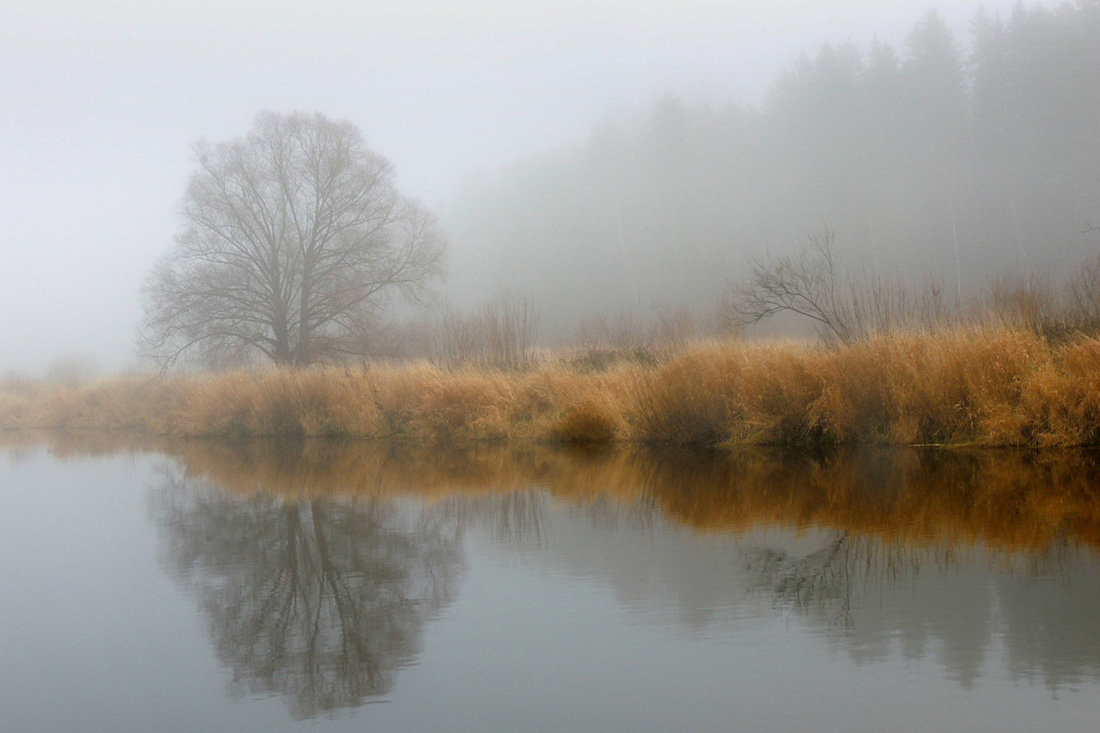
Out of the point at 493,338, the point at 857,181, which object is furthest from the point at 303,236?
the point at 857,181

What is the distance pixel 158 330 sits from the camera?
25422 millimetres

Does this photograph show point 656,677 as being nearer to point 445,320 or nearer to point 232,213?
point 445,320

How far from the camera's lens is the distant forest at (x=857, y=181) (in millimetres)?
49938

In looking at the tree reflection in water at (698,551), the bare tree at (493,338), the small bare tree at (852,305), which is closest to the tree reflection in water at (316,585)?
the tree reflection in water at (698,551)

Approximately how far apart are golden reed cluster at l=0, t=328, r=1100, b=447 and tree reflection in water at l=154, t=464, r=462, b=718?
19.8ft

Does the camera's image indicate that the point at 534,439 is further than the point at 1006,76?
No

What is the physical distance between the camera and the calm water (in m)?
3.38

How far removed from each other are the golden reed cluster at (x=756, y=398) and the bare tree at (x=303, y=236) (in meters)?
5.87

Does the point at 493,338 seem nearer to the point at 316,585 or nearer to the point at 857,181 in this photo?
the point at 316,585

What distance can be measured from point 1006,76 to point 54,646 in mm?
61293

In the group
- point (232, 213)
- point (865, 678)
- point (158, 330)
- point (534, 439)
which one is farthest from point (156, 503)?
point (232, 213)

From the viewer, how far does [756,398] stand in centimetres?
1279

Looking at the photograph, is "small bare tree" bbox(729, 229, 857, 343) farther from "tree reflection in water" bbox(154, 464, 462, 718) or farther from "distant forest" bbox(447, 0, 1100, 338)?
"distant forest" bbox(447, 0, 1100, 338)

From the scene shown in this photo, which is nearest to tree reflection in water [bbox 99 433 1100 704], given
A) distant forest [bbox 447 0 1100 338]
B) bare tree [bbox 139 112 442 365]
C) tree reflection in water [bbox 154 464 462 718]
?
tree reflection in water [bbox 154 464 462 718]
